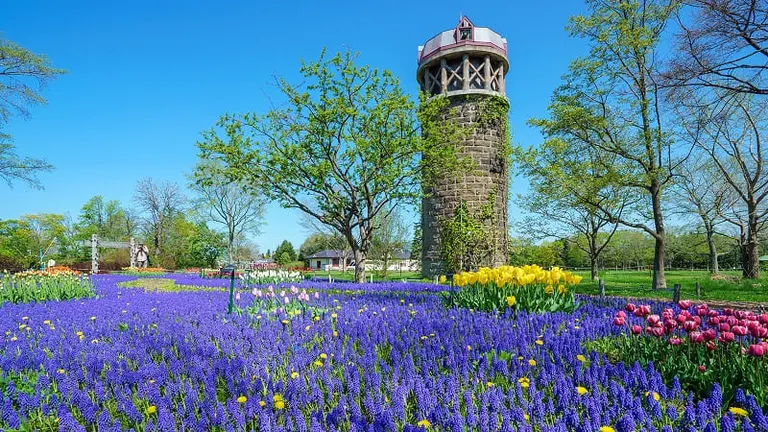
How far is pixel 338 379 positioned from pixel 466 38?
19.6 metres

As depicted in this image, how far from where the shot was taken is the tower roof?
19641 millimetres

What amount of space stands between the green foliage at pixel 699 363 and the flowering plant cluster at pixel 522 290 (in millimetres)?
2063

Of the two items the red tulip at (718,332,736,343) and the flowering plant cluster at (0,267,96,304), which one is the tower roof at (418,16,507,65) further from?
the red tulip at (718,332,736,343)

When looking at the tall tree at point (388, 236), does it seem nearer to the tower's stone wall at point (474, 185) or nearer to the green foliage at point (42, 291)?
the tower's stone wall at point (474, 185)

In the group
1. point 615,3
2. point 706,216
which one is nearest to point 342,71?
point 615,3

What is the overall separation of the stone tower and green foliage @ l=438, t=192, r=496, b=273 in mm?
105

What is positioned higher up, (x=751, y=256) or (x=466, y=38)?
(x=466, y=38)

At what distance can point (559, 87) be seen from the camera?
18375mm

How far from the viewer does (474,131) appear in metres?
19.7

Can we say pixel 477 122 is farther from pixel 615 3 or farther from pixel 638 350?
pixel 638 350

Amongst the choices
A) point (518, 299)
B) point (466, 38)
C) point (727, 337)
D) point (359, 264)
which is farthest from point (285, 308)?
point (466, 38)

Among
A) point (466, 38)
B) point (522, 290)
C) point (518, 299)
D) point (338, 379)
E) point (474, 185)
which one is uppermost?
point (466, 38)

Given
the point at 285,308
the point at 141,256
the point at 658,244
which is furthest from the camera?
the point at 141,256

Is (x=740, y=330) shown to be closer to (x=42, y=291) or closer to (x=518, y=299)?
(x=518, y=299)
